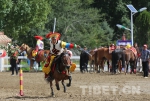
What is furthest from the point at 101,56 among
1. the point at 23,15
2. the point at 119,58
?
the point at 23,15

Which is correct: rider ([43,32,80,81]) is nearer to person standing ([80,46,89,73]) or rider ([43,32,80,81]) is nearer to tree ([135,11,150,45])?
person standing ([80,46,89,73])

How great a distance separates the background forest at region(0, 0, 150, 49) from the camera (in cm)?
4084

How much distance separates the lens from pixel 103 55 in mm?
33875

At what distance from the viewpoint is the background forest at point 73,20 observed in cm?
4084

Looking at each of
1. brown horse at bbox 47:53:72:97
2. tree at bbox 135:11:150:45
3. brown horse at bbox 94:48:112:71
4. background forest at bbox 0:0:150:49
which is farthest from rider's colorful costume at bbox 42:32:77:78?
tree at bbox 135:11:150:45

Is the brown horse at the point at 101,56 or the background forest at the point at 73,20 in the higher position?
the background forest at the point at 73,20

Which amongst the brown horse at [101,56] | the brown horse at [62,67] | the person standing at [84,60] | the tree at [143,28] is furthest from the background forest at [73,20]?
the brown horse at [62,67]

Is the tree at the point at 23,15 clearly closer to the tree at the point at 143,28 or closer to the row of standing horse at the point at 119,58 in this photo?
the row of standing horse at the point at 119,58

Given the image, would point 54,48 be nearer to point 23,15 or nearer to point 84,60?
point 84,60

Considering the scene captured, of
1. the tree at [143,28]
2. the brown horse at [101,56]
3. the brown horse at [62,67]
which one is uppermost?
the tree at [143,28]

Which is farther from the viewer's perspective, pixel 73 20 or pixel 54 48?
pixel 73 20

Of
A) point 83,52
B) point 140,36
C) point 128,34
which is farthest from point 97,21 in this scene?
point 83,52

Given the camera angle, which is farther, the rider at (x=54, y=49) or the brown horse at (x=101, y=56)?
the brown horse at (x=101, y=56)

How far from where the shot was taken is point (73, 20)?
6025 centimetres
